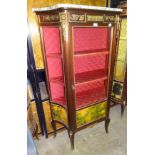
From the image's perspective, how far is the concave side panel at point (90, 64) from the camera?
2.12 m

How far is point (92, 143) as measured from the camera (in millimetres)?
2266

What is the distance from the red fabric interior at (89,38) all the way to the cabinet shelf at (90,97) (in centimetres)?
65

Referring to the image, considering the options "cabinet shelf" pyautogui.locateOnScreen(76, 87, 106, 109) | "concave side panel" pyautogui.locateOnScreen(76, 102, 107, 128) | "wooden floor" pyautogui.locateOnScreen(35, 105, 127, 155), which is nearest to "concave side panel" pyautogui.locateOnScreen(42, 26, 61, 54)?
"cabinet shelf" pyautogui.locateOnScreen(76, 87, 106, 109)

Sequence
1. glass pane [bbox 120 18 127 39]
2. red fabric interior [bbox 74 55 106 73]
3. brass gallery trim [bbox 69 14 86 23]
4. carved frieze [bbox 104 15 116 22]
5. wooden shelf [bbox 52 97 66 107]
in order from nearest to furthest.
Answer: brass gallery trim [bbox 69 14 86 23]
carved frieze [bbox 104 15 116 22]
wooden shelf [bbox 52 97 66 107]
red fabric interior [bbox 74 55 106 73]
glass pane [bbox 120 18 127 39]

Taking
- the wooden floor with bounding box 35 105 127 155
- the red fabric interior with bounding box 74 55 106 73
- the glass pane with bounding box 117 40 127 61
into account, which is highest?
the glass pane with bounding box 117 40 127 61

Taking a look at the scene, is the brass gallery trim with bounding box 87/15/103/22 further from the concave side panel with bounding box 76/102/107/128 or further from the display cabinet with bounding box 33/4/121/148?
the concave side panel with bounding box 76/102/107/128

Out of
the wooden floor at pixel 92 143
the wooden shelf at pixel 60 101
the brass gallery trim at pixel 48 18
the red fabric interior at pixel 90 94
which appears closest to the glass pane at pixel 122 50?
the red fabric interior at pixel 90 94

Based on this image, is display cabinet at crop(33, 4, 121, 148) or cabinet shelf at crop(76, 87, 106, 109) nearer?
display cabinet at crop(33, 4, 121, 148)

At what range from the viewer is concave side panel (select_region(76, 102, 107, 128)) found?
6.73ft

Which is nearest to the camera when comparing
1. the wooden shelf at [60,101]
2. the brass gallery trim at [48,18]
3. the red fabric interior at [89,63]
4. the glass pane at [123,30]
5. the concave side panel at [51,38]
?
the brass gallery trim at [48,18]

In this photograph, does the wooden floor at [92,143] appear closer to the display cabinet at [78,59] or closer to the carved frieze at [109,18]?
the display cabinet at [78,59]
